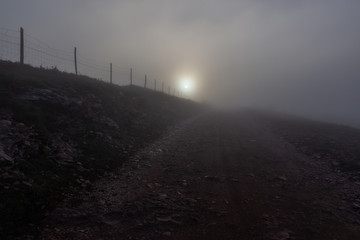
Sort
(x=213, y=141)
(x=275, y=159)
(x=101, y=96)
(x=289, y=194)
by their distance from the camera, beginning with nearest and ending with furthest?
(x=289, y=194) < (x=275, y=159) < (x=213, y=141) < (x=101, y=96)

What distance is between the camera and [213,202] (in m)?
8.84

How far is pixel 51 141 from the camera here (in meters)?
11.1

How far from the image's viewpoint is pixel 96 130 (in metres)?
14.9

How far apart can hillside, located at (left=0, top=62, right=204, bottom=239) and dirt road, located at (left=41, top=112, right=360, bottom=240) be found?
2.16ft

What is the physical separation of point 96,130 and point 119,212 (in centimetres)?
769

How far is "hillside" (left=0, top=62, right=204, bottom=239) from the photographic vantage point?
25.1 feet

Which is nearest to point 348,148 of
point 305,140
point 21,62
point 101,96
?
point 305,140

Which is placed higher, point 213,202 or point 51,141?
point 51,141

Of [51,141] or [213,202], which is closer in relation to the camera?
[213,202]

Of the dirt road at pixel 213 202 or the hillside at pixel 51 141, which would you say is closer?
the dirt road at pixel 213 202

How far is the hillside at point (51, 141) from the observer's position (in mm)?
7638

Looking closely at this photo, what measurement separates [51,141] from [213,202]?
6.46 m

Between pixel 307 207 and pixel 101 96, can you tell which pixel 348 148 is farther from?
pixel 101 96

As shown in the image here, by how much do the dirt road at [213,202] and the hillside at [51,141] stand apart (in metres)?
0.66
